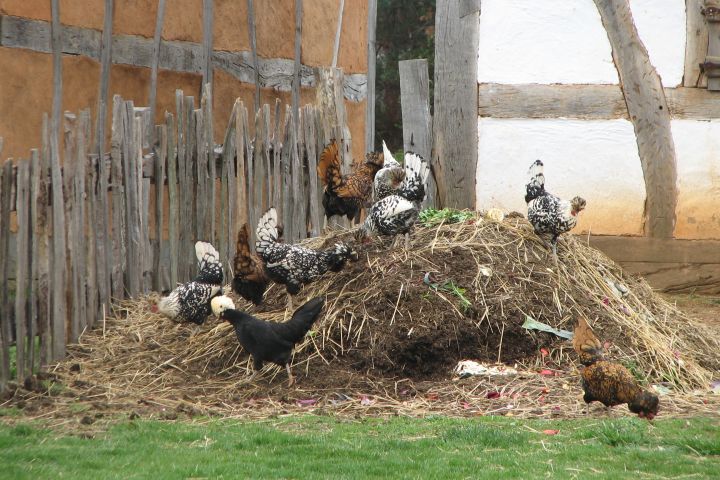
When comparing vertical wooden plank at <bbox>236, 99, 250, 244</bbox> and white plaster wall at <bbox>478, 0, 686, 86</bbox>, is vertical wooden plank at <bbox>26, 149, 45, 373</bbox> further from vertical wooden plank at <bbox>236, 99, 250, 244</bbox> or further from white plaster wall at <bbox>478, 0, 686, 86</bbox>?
white plaster wall at <bbox>478, 0, 686, 86</bbox>

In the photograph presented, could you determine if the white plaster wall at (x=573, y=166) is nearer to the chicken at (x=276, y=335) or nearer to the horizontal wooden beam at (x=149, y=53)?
the horizontal wooden beam at (x=149, y=53)

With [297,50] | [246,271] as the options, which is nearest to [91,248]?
[246,271]

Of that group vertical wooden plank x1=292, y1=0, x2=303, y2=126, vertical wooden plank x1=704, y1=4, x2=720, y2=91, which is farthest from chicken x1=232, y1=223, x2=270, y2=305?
vertical wooden plank x1=704, y1=4, x2=720, y2=91

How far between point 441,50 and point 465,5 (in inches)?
21.7

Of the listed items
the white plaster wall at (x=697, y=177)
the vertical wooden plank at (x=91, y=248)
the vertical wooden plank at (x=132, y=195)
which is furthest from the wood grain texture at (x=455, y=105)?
the vertical wooden plank at (x=91, y=248)

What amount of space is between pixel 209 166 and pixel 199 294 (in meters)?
1.49

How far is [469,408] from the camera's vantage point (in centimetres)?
673

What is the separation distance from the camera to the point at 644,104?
10.7 m

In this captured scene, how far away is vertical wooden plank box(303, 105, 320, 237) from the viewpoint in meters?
9.92

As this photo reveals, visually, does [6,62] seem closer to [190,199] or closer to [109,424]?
[190,199]

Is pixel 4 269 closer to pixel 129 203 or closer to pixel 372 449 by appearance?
pixel 129 203

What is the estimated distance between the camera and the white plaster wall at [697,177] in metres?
10.8

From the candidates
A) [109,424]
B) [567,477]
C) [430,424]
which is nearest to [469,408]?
[430,424]

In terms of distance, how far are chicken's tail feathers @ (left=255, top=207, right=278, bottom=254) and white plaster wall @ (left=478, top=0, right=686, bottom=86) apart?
370cm
